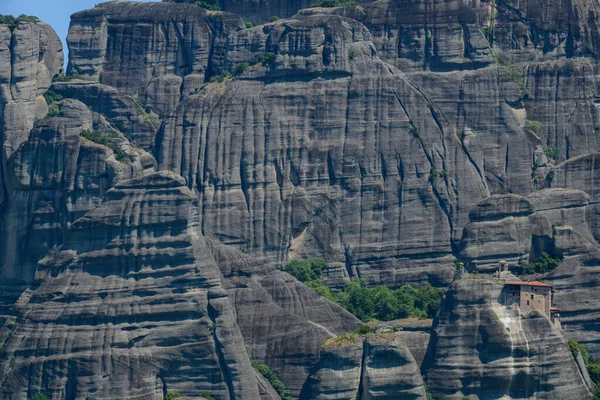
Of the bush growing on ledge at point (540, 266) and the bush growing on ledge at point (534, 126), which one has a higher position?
the bush growing on ledge at point (534, 126)

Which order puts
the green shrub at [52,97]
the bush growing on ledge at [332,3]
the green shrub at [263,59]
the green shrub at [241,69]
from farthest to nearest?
1. the bush growing on ledge at [332,3]
2. the green shrub at [52,97]
3. the green shrub at [241,69]
4. the green shrub at [263,59]

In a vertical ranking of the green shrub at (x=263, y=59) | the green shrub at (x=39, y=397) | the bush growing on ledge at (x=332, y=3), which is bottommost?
the green shrub at (x=39, y=397)

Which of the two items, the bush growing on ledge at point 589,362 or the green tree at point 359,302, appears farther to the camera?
the green tree at point 359,302

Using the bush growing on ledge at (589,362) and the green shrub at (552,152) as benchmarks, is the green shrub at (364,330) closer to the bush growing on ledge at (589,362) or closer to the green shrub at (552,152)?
the bush growing on ledge at (589,362)

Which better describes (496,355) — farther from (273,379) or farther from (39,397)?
(39,397)

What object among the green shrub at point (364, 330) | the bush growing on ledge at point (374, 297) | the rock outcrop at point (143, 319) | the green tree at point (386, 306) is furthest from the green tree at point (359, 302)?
the green shrub at point (364, 330)

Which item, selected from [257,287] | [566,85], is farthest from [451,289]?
[566,85]

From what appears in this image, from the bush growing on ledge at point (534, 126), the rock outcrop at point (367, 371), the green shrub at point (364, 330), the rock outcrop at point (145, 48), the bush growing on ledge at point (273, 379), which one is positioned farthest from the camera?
the rock outcrop at point (145, 48)
